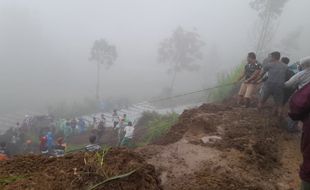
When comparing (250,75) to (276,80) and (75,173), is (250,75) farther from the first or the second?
(75,173)

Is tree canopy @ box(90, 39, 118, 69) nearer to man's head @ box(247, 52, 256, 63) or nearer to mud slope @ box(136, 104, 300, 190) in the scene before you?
man's head @ box(247, 52, 256, 63)

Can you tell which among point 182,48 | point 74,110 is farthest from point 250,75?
point 182,48

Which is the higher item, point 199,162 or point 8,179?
point 8,179

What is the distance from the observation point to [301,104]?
11.1ft

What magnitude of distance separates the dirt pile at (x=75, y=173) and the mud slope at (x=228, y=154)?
1.00 metres

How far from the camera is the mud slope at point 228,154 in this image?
4.90 metres

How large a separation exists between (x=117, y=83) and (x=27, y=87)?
43.9 feet

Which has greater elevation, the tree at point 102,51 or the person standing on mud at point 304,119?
the person standing on mud at point 304,119

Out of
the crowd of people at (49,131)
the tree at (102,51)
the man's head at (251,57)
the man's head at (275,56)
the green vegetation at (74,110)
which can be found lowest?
the green vegetation at (74,110)

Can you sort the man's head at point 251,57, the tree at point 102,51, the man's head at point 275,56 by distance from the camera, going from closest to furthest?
the man's head at point 275,56
the man's head at point 251,57
the tree at point 102,51

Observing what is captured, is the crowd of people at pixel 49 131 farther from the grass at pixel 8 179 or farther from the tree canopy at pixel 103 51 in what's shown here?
the tree canopy at pixel 103 51

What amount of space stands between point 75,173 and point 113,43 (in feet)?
327

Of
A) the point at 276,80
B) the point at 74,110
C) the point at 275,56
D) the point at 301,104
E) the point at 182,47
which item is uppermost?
the point at 275,56

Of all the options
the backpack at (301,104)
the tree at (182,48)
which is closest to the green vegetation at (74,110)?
the tree at (182,48)
